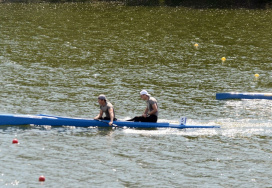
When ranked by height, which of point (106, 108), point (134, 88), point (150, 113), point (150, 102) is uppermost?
point (134, 88)

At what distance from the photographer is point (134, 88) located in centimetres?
3089

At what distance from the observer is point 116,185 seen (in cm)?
1789

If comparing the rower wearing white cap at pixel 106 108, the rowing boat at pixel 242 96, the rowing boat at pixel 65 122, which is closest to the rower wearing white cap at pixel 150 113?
the rowing boat at pixel 65 122

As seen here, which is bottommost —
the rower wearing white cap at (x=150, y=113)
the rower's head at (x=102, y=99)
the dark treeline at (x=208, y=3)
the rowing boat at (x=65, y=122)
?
the rowing boat at (x=65, y=122)

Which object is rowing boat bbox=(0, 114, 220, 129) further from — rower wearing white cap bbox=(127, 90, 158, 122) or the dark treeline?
the dark treeline

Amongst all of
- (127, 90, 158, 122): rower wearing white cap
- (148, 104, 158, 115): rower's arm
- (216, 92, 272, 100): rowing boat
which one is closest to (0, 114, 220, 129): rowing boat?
(127, 90, 158, 122): rower wearing white cap

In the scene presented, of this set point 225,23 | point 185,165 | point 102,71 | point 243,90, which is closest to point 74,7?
point 225,23

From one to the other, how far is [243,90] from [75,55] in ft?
40.8

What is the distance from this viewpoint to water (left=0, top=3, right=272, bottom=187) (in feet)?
63.2

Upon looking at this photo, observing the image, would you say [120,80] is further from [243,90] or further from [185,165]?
[185,165]

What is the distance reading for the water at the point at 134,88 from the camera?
19.2m

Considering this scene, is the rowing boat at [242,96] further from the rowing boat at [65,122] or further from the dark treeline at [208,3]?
the dark treeline at [208,3]

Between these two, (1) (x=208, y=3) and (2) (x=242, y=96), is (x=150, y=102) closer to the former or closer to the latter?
(2) (x=242, y=96)

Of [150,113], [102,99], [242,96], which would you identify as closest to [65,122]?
[102,99]
